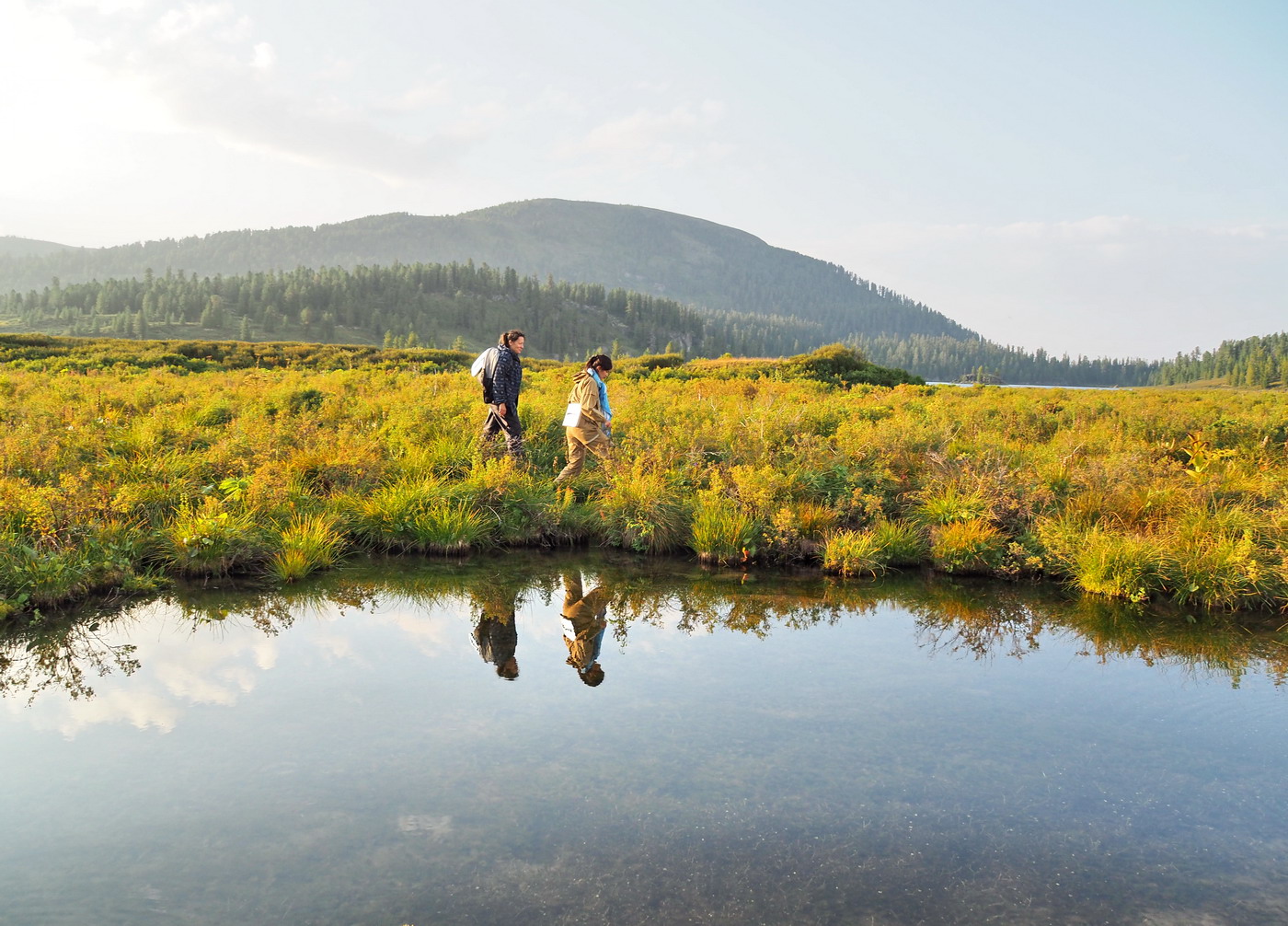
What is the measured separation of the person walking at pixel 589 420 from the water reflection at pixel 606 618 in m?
2.54

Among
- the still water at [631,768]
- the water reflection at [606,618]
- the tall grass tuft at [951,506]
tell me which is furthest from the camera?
the tall grass tuft at [951,506]

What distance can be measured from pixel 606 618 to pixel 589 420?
5175 millimetres

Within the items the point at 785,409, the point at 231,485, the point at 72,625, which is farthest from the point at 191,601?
the point at 785,409

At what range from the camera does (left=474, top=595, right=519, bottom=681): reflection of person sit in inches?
258

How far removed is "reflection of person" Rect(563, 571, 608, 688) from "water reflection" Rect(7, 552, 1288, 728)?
0.02 meters

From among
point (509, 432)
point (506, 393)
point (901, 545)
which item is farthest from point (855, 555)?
point (506, 393)

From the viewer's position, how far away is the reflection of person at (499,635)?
656 centimetres

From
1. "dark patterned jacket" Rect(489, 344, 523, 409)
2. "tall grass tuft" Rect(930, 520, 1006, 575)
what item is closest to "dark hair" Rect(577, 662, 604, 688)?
"tall grass tuft" Rect(930, 520, 1006, 575)

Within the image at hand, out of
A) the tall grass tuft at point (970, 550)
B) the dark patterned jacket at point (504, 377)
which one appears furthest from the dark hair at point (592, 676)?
the dark patterned jacket at point (504, 377)

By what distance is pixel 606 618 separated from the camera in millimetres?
7949

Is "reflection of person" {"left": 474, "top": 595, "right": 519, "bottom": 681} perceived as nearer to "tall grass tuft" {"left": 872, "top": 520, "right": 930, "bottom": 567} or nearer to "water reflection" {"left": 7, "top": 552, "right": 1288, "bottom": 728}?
"water reflection" {"left": 7, "top": 552, "right": 1288, "bottom": 728}

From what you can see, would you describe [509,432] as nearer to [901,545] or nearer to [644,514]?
[644,514]

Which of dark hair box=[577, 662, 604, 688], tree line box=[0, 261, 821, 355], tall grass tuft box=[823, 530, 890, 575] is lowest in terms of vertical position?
dark hair box=[577, 662, 604, 688]

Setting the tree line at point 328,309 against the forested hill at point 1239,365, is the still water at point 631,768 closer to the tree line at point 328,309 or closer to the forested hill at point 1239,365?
the tree line at point 328,309
